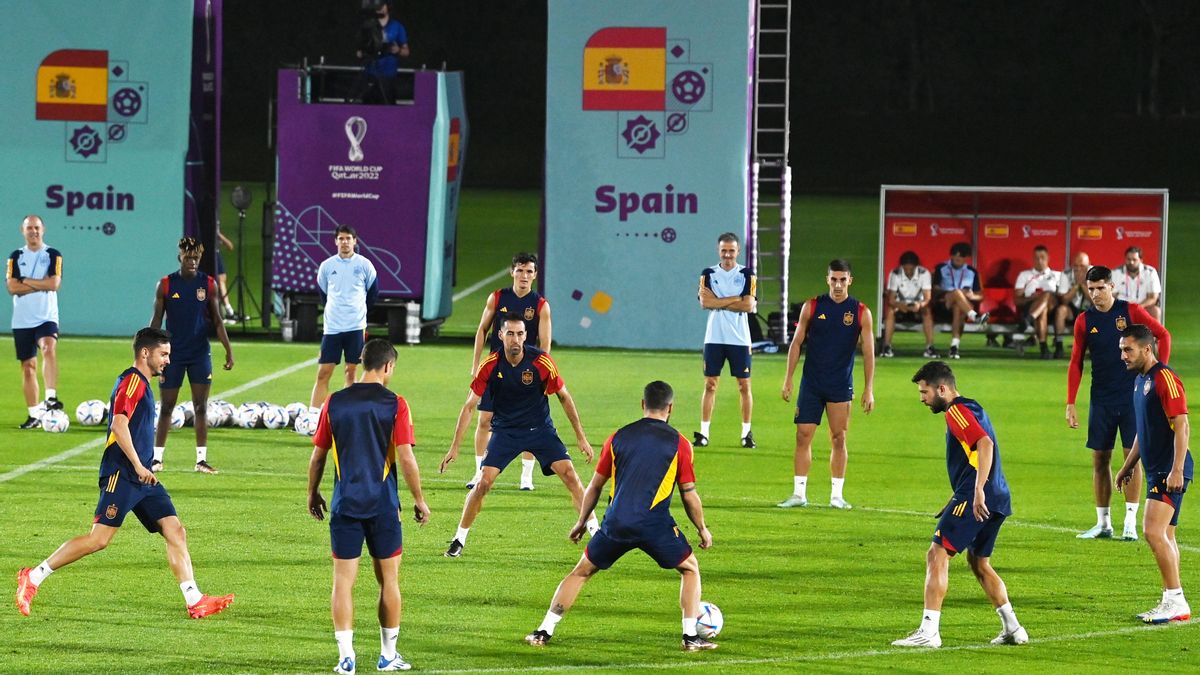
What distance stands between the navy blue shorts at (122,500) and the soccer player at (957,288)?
19.5 meters

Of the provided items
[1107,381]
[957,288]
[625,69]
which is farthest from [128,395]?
[957,288]

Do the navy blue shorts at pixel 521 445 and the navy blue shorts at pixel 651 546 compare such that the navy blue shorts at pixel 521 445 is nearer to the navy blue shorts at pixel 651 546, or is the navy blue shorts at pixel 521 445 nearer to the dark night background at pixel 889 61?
the navy blue shorts at pixel 651 546

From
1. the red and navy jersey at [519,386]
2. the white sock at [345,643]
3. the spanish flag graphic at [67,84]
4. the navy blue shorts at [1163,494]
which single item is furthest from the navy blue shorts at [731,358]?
the spanish flag graphic at [67,84]

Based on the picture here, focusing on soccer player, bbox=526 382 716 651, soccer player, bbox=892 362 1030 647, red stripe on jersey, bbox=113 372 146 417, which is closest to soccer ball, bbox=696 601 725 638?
soccer player, bbox=526 382 716 651

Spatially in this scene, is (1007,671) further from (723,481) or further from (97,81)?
(97,81)

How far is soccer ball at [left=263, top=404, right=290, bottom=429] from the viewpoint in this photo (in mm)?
20109

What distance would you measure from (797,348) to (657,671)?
19.3 feet

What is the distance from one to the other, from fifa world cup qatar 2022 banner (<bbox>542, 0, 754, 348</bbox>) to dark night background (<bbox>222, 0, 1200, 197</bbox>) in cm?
3703

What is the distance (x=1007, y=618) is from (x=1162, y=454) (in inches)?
70.9

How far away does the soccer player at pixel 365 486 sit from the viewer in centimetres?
944

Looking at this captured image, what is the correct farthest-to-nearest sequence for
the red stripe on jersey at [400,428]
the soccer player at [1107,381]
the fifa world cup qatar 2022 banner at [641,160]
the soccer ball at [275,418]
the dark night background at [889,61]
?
1. the dark night background at [889,61]
2. the fifa world cup qatar 2022 banner at [641,160]
3. the soccer ball at [275,418]
4. the soccer player at [1107,381]
5. the red stripe on jersey at [400,428]

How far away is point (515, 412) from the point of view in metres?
13.1

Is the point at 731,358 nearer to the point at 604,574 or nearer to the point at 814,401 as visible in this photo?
the point at 814,401

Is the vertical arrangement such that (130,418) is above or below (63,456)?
above
